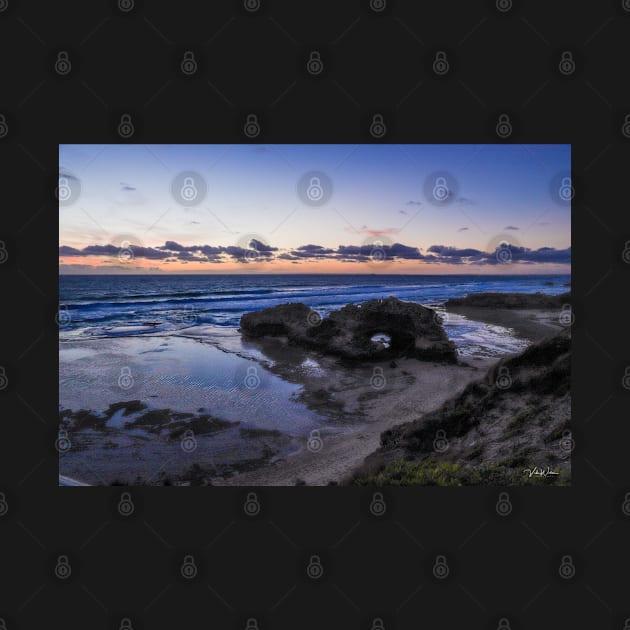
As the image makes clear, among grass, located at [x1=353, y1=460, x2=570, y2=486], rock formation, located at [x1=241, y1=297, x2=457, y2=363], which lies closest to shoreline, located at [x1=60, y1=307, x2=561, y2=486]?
rock formation, located at [x1=241, y1=297, x2=457, y2=363]

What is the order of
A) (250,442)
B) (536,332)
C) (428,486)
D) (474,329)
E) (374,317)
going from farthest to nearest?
(474,329) → (536,332) → (374,317) → (250,442) → (428,486)

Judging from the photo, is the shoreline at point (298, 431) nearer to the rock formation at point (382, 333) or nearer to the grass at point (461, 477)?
the rock formation at point (382, 333)

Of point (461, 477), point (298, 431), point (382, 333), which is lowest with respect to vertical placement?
point (298, 431)

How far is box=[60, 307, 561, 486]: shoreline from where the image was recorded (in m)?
5.84

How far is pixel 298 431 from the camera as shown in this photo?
719cm

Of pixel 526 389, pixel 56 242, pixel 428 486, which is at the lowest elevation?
pixel 428 486

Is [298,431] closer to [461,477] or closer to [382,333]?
[461,477]

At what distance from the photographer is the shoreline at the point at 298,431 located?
19.2 feet

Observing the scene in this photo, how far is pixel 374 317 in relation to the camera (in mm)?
12422

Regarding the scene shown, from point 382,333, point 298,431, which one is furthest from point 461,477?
point 382,333

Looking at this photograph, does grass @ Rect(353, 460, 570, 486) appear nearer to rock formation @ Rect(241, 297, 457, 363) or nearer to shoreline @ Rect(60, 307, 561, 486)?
shoreline @ Rect(60, 307, 561, 486)

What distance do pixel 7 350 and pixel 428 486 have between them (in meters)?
5.67

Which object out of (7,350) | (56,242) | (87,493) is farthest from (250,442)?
(56,242)

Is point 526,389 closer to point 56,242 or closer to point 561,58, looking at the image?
point 561,58
